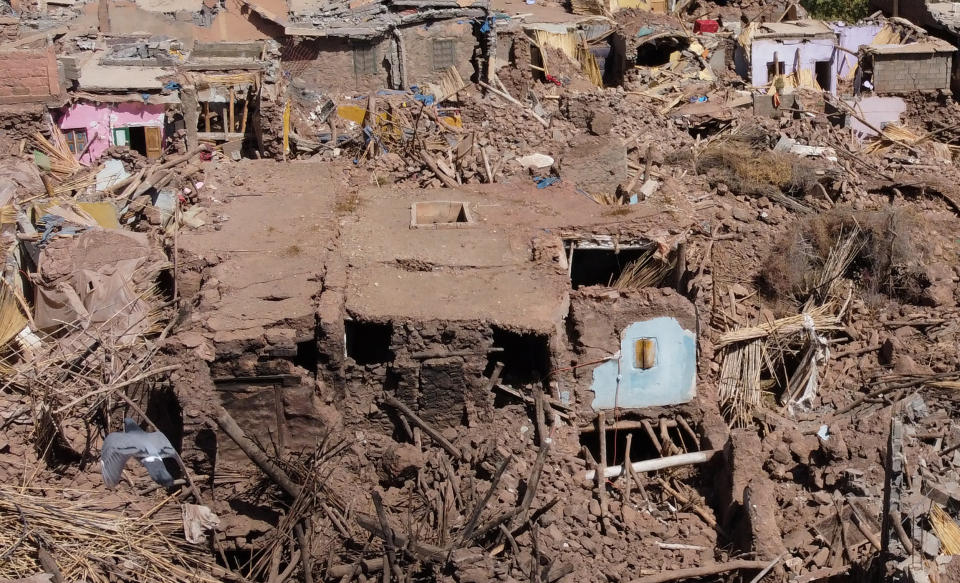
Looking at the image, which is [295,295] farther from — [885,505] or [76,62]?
[76,62]

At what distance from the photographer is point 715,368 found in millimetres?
15336

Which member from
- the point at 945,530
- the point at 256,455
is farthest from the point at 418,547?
the point at 945,530

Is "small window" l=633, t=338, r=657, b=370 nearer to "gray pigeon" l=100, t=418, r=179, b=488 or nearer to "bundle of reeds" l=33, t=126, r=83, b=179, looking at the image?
"gray pigeon" l=100, t=418, r=179, b=488

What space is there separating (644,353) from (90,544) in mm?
6699

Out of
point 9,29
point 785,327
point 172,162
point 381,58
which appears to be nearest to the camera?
point 785,327

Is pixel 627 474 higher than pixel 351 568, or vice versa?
pixel 351 568

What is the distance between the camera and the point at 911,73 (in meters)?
25.2

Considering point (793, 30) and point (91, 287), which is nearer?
point (91, 287)

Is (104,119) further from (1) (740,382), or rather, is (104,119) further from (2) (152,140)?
(1) (740,382)

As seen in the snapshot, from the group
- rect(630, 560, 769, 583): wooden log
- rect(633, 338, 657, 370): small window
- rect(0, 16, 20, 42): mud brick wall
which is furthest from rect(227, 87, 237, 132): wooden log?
rect(630, 560, 769, 583): wooden log

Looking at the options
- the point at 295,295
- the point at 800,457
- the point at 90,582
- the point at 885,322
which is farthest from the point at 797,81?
the point at 90,582

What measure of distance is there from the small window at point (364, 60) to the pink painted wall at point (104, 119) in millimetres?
4785

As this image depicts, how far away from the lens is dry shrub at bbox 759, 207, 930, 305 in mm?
17344

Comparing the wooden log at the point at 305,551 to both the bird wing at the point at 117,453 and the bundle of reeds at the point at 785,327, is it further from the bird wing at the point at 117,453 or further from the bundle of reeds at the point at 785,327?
the bundle of reeds at the point at 785,327
